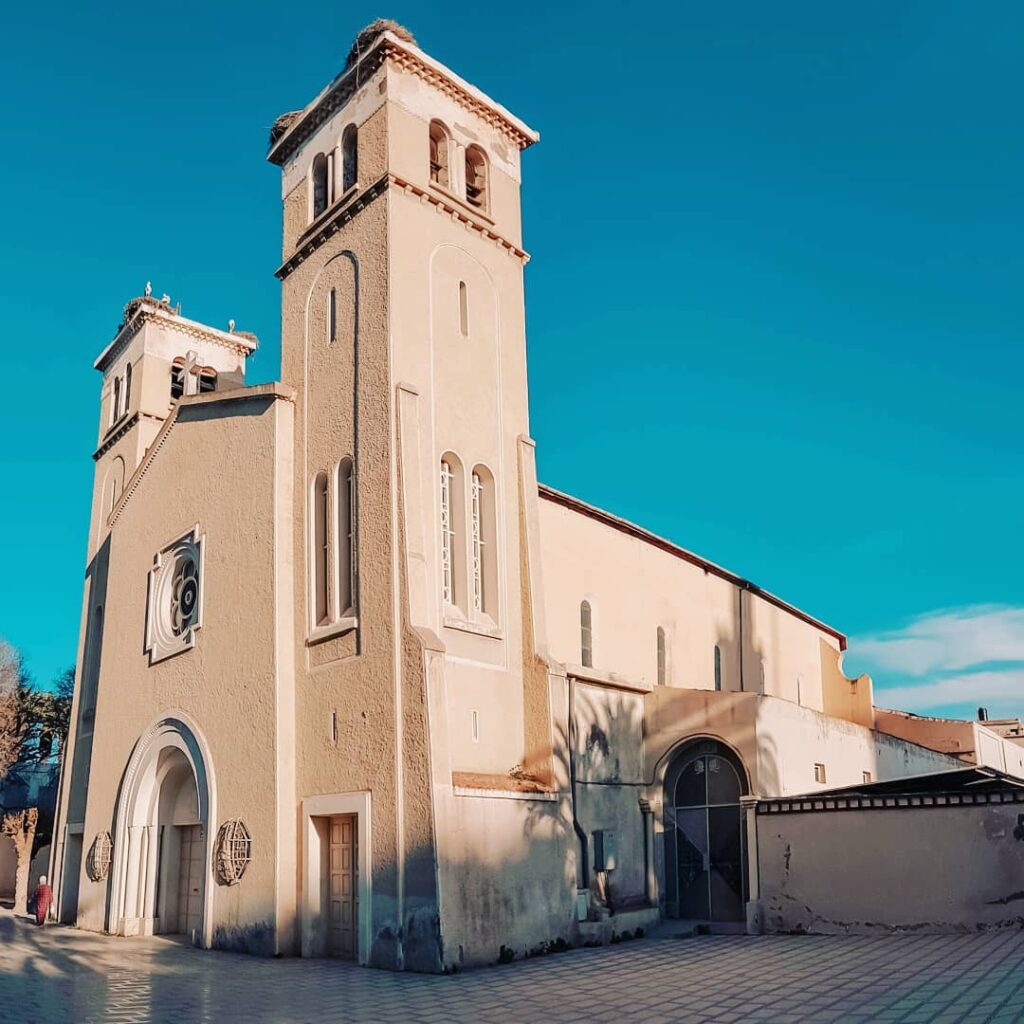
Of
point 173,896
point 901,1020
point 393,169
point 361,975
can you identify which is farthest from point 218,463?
point 901,1020

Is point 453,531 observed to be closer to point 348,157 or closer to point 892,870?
point 348,157

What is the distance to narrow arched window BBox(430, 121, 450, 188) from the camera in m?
20.0

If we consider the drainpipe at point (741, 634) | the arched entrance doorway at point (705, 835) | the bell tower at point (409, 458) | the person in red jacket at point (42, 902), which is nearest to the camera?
the bell tower at point (409, 458)

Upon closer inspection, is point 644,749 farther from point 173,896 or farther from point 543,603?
point 173,896

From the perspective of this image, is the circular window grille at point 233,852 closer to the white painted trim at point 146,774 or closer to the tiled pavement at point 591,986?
the white painted trim at point 146,774

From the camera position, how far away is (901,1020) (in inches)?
375

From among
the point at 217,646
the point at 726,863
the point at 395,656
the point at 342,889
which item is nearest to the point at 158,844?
the point at 217,646

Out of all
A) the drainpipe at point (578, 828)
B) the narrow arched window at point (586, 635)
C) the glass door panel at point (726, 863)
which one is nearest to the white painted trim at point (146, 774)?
the drainpipe at point (578, 828)

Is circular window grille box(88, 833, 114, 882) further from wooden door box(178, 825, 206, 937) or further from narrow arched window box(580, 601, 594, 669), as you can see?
narrow arched window box(580, 601, 594, 669)

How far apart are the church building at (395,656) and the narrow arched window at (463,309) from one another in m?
0.08

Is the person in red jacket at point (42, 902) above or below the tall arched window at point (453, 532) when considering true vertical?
A: below

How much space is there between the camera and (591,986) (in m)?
13.1

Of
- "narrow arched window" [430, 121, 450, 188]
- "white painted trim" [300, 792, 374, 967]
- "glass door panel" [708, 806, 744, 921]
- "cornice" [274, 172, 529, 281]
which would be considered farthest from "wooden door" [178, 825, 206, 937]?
"narrow arched window" [430, 121, 450, 188]

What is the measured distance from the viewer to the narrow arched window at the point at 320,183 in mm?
20906
